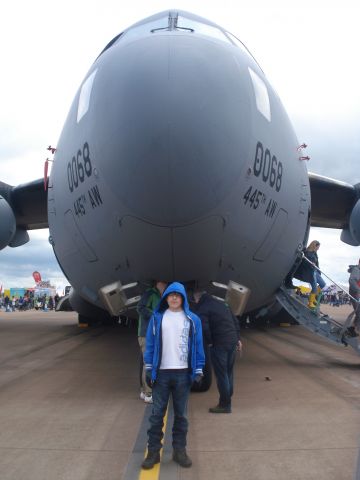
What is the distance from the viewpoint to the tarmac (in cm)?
316

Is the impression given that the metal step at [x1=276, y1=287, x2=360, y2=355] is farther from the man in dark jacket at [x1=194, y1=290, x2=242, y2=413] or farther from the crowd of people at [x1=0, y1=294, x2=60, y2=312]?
the crowd of people at [x1=0, y1=294, x2=60, y2=312]

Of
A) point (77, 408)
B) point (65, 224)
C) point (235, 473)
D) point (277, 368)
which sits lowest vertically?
point (277, 368)

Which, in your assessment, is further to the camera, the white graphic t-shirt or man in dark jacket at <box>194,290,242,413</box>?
man in dark jacket at <box>194,290,242,413</box>

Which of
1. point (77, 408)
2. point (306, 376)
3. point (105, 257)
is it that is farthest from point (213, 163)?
point (306, 376)

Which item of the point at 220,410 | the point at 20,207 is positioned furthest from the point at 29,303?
the point at 220,410

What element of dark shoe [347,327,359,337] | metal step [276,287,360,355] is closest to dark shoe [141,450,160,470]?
metal step [276,287,360,355]

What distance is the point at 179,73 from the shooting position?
412cm

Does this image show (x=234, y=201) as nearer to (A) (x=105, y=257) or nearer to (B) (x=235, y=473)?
(A) (x=105, y=257)

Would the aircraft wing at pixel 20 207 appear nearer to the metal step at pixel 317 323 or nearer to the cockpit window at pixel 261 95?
the metal step at pixel 317 323

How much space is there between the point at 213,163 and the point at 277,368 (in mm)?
4107

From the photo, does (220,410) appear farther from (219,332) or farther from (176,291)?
(176,291)

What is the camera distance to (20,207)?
1180cm

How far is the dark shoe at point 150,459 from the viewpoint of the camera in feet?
10.4

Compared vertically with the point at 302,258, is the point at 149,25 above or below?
above
